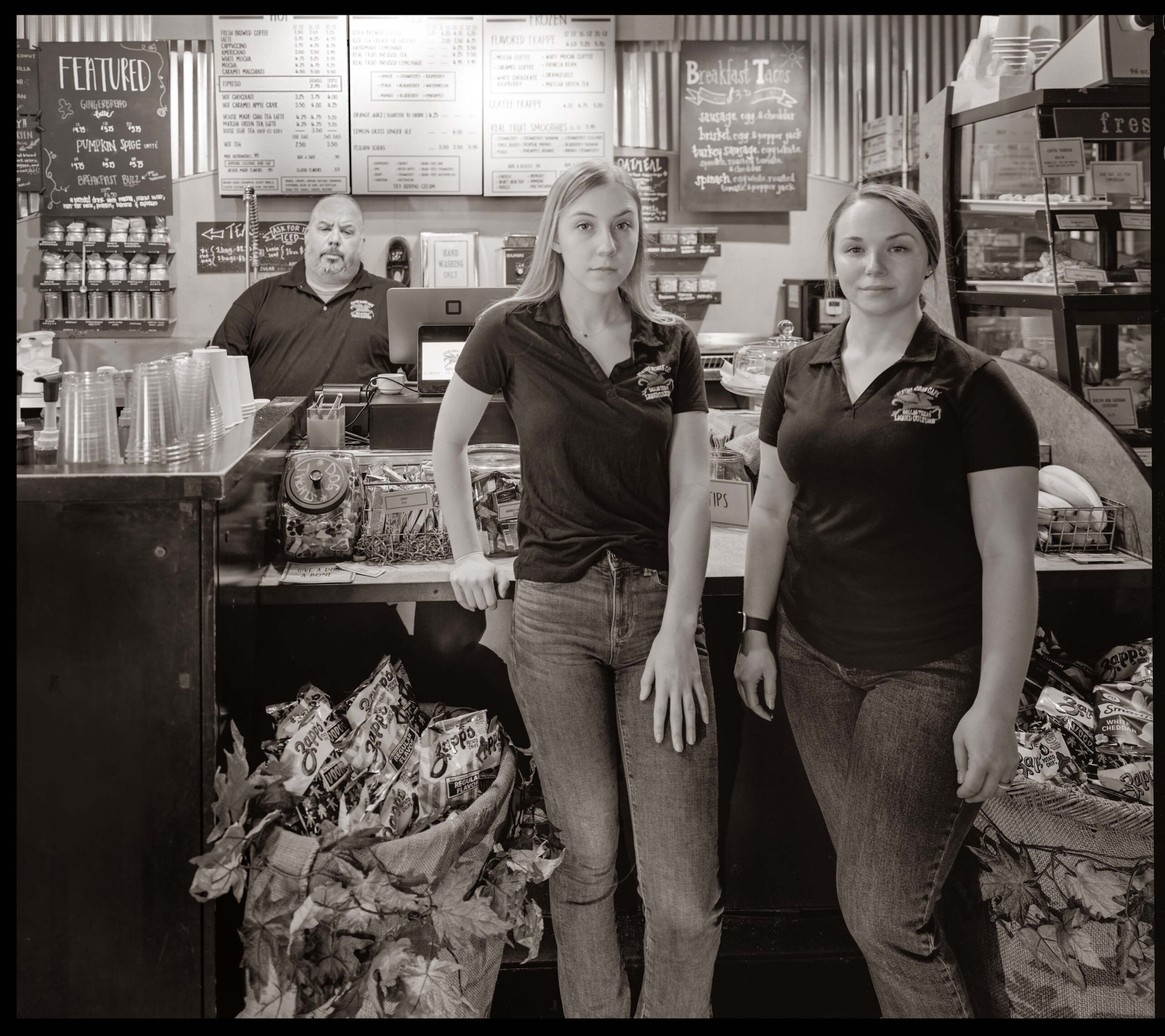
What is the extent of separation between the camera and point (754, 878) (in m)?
2.54

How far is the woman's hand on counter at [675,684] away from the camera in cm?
188

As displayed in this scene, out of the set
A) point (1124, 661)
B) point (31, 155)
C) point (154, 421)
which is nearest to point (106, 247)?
point (31, 155)

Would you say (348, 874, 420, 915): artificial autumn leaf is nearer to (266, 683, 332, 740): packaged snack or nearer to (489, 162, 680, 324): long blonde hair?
(266, 683, 332, 740): packaged snack

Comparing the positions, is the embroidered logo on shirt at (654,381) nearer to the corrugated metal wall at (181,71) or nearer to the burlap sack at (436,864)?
the burlap sack at (436,864)

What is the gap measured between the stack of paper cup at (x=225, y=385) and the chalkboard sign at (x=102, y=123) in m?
3.71

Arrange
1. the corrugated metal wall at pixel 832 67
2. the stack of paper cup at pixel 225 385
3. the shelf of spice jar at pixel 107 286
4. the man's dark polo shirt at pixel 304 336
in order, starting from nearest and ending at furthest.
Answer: the stack of paper cup at pixel 225 385 → the man's dark polo shirt at pixel 304 336 → the shelf of spice jar at pixel 107 286 → the corrugated metal wall at pixel 832 67

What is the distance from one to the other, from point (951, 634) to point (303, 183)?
478 cm

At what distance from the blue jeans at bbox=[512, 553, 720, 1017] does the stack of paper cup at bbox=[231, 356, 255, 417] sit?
1.06m

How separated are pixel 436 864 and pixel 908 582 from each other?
0.98 m

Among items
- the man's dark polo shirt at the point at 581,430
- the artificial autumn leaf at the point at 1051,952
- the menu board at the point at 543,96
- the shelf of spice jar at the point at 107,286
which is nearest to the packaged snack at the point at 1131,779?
the artificial autumn leaf at the point at 1051,952

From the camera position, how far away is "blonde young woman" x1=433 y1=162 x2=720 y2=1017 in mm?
1896

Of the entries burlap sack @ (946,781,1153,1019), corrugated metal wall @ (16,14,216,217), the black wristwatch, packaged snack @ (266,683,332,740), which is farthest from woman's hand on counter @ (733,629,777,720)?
corrugated metal wall @ (16,14,216,217)

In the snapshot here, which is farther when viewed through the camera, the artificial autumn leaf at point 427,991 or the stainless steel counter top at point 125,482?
the artificial autumn leaf at point 427,991
